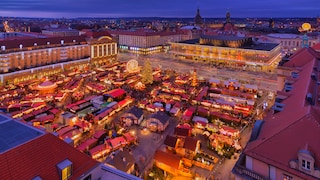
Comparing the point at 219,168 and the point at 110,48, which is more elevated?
the point at 110,48

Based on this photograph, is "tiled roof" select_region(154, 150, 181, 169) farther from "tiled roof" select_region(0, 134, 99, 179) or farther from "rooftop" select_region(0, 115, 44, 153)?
"rooftop" select_region(0, 115, 44, 153)

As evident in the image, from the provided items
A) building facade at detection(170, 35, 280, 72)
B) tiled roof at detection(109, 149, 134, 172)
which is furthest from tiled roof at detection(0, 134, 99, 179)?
building facade at detection(170, 35, 280, 72)

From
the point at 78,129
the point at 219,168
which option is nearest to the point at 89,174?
the point at 219,168

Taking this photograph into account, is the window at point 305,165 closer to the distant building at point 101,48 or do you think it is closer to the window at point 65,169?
the window at point 65,169

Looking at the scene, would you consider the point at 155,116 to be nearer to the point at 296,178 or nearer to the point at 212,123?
the point at 212,123

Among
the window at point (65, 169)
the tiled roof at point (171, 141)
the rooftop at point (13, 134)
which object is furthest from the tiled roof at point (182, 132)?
the rooftop at point (13, 134)

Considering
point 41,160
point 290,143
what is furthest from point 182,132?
point 41,160
